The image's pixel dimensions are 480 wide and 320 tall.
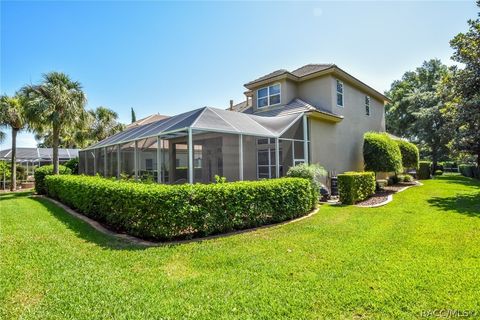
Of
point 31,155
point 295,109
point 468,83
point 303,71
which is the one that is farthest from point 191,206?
point 31,155

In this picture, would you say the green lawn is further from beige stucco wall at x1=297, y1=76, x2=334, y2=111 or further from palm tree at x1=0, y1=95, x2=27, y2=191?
palm tree at x1=0, y1=95, x2=27, y2=191

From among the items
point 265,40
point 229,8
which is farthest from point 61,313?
point 265,40

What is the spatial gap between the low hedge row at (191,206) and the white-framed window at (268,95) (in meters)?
8.65

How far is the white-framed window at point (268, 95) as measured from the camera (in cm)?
1701

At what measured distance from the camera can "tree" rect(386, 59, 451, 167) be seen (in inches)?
1170

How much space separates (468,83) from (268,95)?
34.5 ft

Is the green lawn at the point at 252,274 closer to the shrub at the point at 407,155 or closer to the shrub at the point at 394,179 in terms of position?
the shrub at the point at 394,179

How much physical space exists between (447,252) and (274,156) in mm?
8177

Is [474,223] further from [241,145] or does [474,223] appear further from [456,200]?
[241,145]

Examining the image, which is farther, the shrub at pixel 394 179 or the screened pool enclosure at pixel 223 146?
the shrub at pixel 394 179

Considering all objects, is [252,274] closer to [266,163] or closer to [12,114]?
[266,163]

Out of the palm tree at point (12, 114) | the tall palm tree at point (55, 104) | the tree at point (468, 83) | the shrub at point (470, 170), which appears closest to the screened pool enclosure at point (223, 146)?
the tall palm tree at point (55, 104)

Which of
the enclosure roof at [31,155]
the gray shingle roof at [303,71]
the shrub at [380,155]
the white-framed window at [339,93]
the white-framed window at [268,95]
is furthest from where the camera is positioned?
the enclosure roof at [31,155]

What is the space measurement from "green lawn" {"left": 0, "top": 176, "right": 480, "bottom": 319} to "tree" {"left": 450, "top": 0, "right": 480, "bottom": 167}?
8483 mm
